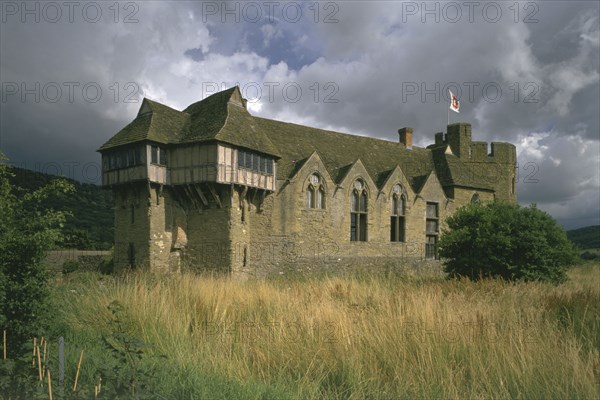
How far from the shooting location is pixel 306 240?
25297mm

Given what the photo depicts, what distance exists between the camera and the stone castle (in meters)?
21.9

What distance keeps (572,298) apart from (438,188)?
2189 cm

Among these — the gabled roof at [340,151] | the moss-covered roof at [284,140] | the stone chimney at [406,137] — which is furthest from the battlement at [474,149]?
the stone chimney at [406,137]

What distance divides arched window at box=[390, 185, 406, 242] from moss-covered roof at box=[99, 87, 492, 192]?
48.1 inches

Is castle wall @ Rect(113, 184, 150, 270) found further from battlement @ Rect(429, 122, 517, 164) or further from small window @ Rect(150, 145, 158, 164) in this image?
battlement @ Rect(429, 122, 517, 164)

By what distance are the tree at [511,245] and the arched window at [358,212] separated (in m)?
9.06

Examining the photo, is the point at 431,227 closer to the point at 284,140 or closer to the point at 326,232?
the point at 326,232

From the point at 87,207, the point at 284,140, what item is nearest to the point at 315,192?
the point at 284,140

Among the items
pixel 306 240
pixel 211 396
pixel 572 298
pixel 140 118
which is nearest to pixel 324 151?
pixel 306 240

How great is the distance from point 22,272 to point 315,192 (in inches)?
742

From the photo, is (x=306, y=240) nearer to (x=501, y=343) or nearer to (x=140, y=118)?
(x=140, y=118)

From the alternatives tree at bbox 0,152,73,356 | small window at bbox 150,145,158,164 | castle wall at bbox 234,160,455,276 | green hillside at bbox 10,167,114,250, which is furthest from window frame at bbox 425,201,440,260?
green hillside at bbox 10,167,114,250

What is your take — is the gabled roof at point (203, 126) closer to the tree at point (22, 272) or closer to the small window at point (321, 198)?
the small window at point (321, 198)

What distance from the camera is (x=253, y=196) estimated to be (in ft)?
77.7
